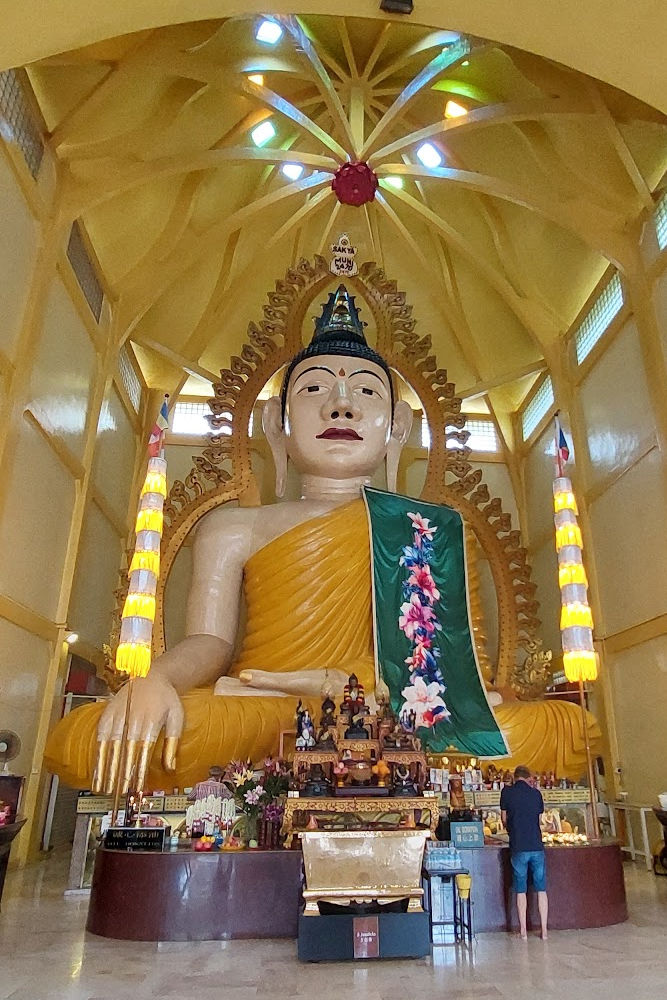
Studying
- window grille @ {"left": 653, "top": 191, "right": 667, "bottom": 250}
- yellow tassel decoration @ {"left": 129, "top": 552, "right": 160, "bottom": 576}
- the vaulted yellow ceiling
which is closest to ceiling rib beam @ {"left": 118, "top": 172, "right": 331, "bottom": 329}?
the vaulted yellow ceiling

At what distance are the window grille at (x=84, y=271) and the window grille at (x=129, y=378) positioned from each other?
0.79 metres

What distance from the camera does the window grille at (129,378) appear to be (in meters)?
8.66

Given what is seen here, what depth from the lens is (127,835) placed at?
3.54 meters

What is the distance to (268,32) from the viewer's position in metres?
7.56

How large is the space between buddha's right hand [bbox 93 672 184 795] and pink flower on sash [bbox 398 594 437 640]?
1.96 metres

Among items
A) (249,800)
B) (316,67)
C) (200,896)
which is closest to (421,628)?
(249,800)

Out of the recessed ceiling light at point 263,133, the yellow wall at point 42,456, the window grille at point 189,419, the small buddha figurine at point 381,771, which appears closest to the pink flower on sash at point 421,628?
the small buddha figurine at point 381,771

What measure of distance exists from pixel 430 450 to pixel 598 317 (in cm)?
272

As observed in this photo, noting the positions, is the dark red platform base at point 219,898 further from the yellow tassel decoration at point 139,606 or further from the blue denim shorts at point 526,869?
the yellow tassel decoration at point 139,606

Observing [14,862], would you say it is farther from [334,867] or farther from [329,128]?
[329,128]

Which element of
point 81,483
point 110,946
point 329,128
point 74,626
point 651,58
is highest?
point 329,128

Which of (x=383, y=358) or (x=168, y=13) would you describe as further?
(x=383, y=358)

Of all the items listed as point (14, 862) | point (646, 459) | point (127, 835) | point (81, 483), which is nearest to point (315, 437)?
point (81, 483)

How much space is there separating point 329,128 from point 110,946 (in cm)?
847
